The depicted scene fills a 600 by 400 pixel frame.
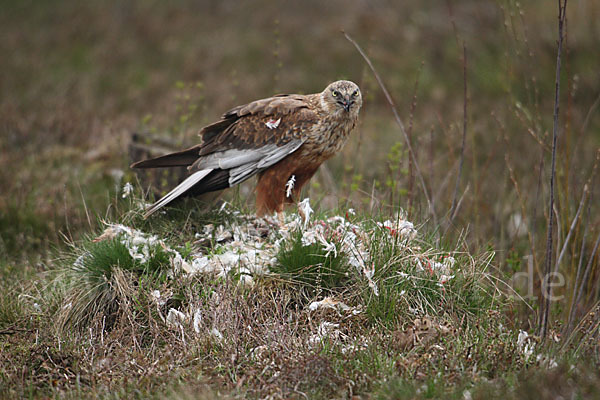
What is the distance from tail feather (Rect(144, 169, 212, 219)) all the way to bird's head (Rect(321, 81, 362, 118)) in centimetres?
106

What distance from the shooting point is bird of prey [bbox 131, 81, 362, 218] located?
201 inches

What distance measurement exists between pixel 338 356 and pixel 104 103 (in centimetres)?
903

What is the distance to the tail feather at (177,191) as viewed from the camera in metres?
5.01

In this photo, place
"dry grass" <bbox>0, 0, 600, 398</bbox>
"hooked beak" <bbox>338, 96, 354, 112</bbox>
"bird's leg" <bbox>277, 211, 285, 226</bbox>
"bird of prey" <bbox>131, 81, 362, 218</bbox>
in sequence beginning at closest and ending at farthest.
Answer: "dry grass" <bbox>0, 0, 600, 398</bbox>, "hooked beak" <bbox>338, 96, 354, 112</bbox>, "bird of prey" <bbox>131, 81, 362, 218</bbox>, "bird's leg" <bbox>277, 211, 285, 226</bbox>

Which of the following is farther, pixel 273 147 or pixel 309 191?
pixel 309 191

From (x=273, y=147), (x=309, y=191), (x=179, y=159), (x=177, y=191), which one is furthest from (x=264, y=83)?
(x=177, y=191)

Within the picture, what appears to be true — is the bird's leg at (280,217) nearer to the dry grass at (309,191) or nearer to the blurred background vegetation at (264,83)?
the dry grass at (309,191)

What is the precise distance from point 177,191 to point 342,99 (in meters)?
1.43

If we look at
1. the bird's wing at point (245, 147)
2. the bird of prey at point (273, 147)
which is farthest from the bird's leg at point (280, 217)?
the bird's wing at point (245, 147)

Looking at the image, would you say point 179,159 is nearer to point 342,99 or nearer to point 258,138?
point 258,138

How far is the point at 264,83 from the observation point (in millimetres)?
12898

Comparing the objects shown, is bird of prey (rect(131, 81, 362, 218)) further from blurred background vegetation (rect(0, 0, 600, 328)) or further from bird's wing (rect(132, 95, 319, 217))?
blurred background vegetation (rect(0, 0, 600, 328))

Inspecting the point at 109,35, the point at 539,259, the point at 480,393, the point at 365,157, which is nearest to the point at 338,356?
the point at 480,393

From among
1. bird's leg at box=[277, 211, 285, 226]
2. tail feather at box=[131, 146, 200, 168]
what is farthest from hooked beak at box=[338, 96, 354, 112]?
tail feather at box=[131, 146, 200, 168]
